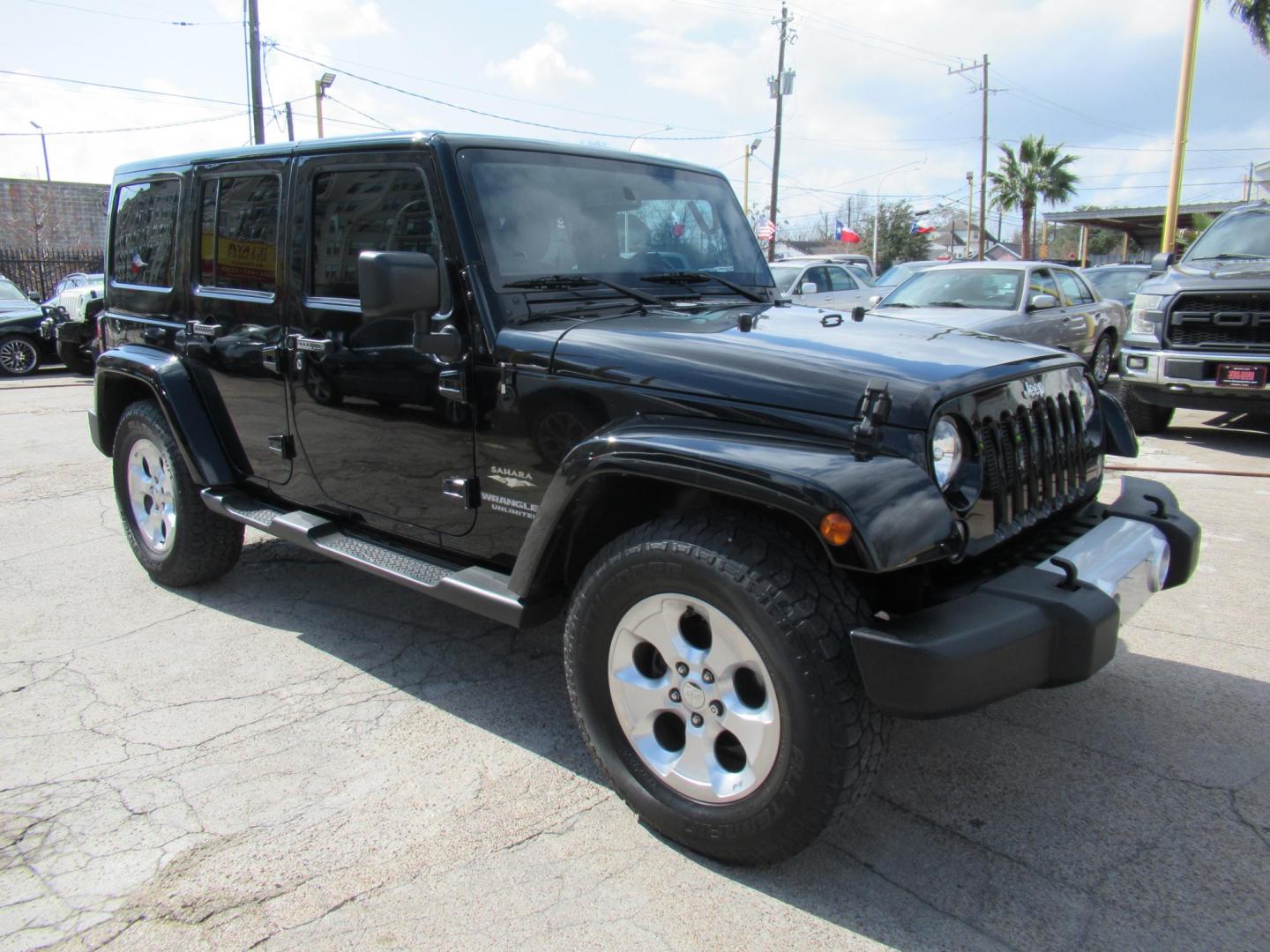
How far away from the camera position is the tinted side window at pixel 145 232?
14.3ft

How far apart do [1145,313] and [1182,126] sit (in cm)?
1032

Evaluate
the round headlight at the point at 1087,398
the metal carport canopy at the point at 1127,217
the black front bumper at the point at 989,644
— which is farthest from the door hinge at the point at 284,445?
the metal carport canopy at the point at 1127,217

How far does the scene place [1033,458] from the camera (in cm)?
273

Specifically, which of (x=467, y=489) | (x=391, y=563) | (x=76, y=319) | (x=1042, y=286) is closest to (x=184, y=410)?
(x=391, y=563)

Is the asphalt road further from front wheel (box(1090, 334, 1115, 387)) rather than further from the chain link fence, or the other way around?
the chain link fence

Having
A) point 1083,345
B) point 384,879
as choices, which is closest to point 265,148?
point 384,879

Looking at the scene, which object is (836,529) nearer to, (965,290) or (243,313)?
(243,313)

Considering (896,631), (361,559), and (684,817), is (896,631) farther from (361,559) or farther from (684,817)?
(361,559)

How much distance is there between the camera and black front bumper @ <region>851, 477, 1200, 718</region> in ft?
6.75

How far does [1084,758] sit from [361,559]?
2507 millimetres

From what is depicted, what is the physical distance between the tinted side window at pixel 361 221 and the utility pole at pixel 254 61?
18.8m

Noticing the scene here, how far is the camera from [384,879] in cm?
A: 245

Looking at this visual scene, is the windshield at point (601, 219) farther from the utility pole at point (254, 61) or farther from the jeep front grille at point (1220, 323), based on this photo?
the utility pole at point (254, 61)

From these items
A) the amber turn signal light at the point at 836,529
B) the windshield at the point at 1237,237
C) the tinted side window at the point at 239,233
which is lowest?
the amber turn signal light at the point at 836,529
